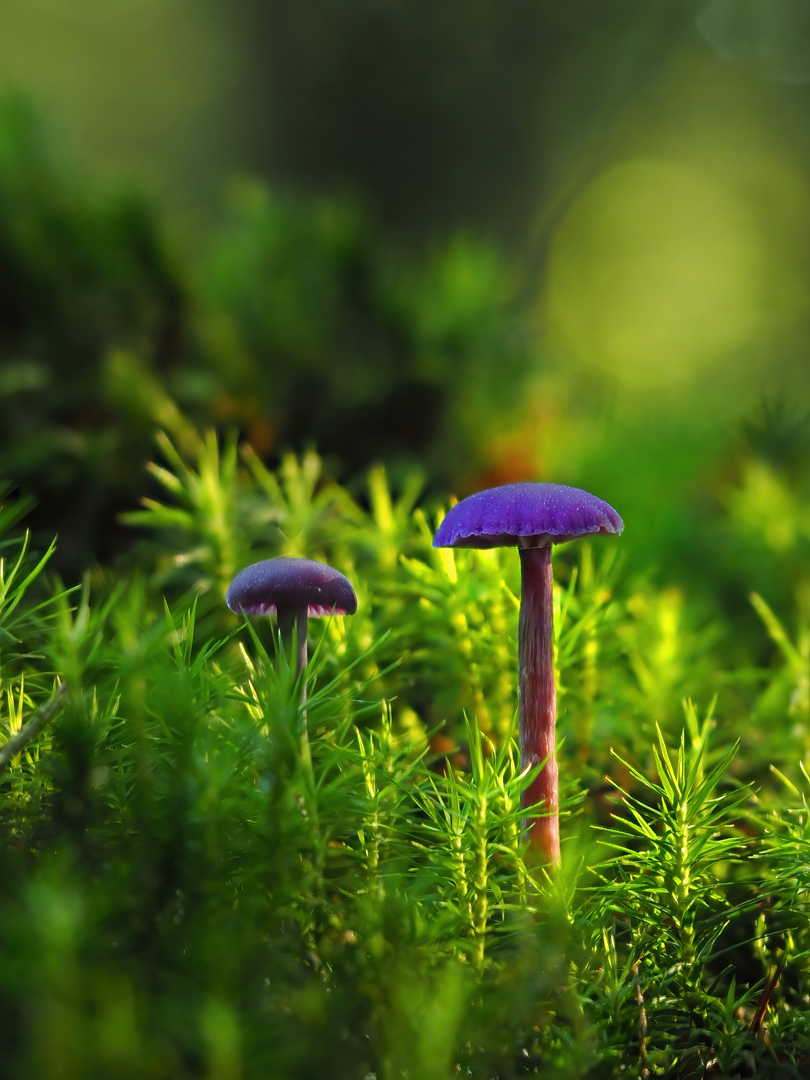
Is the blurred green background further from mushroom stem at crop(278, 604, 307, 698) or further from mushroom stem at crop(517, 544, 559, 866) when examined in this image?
mushroom stem at crop(517, 544, 559, 866)

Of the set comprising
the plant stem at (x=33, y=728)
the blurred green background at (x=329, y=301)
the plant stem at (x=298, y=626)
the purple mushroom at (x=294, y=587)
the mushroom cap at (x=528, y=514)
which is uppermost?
the blurred green background at (x=329, y=301)

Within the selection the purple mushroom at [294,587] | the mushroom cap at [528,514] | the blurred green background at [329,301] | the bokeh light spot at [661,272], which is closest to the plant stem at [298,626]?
the purple mushroom at [294,587]

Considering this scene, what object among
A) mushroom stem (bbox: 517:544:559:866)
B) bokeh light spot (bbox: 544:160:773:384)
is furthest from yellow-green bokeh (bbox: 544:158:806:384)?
mushroom stem (bbox: 517:544:559:866)

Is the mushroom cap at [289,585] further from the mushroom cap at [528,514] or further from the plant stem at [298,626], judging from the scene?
the mushroom cap at [528,514]

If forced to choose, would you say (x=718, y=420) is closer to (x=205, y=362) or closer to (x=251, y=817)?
(x=205, y=362)

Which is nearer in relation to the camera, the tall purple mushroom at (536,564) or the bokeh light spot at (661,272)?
the tall purple mushroom at (536,564)

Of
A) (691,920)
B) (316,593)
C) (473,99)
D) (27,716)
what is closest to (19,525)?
Result: (27,716)

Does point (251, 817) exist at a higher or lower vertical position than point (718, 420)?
lower

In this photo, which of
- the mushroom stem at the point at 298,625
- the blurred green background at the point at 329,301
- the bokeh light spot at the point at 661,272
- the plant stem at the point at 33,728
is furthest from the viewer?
the bokeh light spot at the point at 661,272
